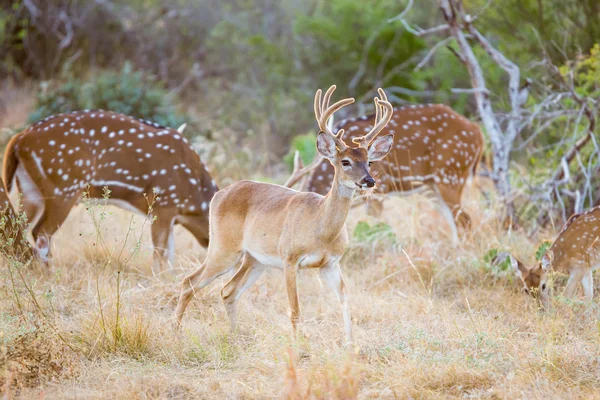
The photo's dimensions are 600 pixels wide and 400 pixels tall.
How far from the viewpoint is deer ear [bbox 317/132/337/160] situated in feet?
17.4

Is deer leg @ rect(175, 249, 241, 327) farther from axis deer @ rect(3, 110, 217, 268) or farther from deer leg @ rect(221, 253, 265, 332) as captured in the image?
axis deer @ rect(3, 110, 217, 268)

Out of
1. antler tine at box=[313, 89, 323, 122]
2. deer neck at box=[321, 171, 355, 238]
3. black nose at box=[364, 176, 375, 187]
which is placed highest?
antler tine at box=[313, 89, 323, 122]

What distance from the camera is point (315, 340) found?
5.74 m

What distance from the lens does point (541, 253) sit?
7.32m

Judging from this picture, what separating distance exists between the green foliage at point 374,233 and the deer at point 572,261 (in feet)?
5.43

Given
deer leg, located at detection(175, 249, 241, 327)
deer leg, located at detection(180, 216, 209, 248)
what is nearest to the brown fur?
deer leg, located at detection(175, 249, 241, 327)

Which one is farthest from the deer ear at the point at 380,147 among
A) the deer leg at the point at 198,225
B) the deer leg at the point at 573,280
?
the deer leg at the point at 198,225

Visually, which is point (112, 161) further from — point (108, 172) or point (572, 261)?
point (572, 261)

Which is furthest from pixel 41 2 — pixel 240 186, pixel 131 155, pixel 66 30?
pixel 240 186

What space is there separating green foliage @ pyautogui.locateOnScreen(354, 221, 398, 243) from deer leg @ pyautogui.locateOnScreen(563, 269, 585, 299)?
77.0 inches

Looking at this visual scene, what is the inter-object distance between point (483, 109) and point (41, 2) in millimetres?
13100

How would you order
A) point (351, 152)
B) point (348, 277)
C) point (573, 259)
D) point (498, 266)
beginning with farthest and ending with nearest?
point (348, 277) → point (498, 266) → point (573, 259) → point (351, 152)

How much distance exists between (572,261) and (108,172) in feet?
14.6

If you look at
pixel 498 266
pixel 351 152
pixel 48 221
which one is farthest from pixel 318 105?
pixel 48 221
